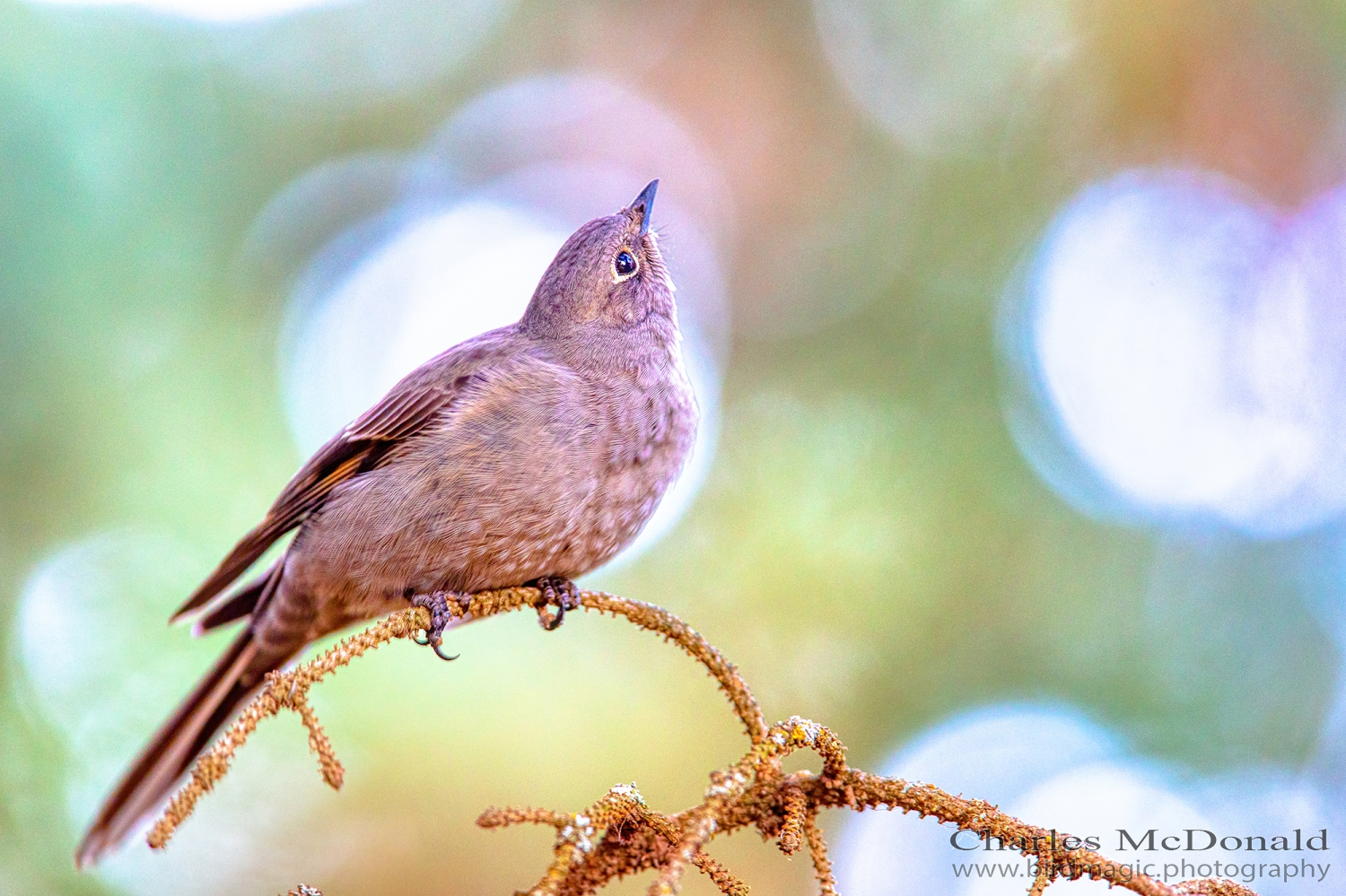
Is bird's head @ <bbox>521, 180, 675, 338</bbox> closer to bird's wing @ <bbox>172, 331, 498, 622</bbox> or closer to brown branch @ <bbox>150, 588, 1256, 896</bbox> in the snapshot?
bird's wing @ <bbox>172, 331, 498, 622</bbox>

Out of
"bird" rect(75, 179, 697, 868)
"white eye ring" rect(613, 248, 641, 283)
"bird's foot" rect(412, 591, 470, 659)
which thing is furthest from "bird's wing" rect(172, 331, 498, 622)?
"bird's foot" rect(412, 591, 470, 659)

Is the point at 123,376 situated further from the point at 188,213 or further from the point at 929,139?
the point at 929,139

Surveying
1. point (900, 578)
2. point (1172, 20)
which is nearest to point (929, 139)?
point (1172, 20)

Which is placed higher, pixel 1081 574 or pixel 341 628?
pixel 1081 574

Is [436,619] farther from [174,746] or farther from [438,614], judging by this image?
[174,746]

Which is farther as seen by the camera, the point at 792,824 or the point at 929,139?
the point at 929,139

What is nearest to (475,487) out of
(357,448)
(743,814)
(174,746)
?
(357,448)
